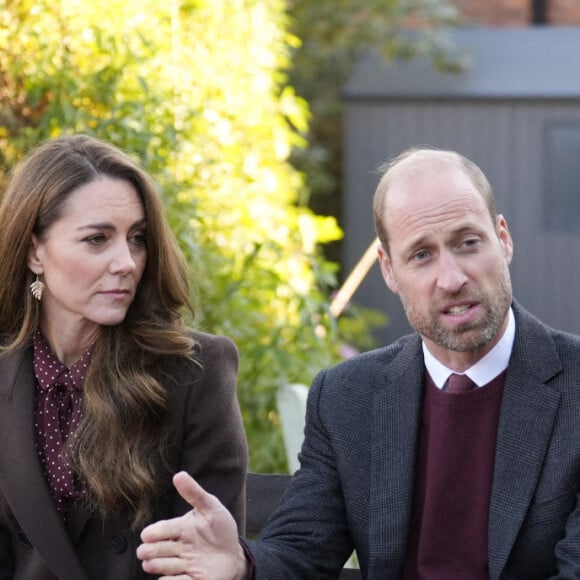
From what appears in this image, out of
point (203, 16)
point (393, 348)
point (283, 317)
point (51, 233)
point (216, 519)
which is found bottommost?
point (283, 317)

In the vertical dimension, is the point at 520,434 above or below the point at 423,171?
below

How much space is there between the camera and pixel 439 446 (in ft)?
8.79

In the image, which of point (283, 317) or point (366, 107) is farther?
point (366, 107)

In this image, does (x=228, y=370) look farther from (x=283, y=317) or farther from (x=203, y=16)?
(x=203, y=16)

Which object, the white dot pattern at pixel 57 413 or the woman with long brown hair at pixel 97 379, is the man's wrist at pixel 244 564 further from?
the white dot pattern at pixel 57 413

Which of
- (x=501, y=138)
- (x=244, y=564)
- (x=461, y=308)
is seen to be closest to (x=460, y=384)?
(x=461, y=308)

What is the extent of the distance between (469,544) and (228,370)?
2.71ft

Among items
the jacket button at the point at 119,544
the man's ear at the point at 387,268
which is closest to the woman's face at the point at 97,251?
the jacket button at the point at 119,544

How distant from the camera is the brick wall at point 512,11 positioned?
10.9m

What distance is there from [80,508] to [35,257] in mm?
635

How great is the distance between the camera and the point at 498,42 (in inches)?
388

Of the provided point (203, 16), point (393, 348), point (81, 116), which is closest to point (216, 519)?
point (393, 348)

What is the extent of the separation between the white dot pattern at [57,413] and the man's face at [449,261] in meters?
0.89

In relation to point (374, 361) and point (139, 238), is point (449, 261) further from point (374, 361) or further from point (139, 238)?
point (139, 238)
